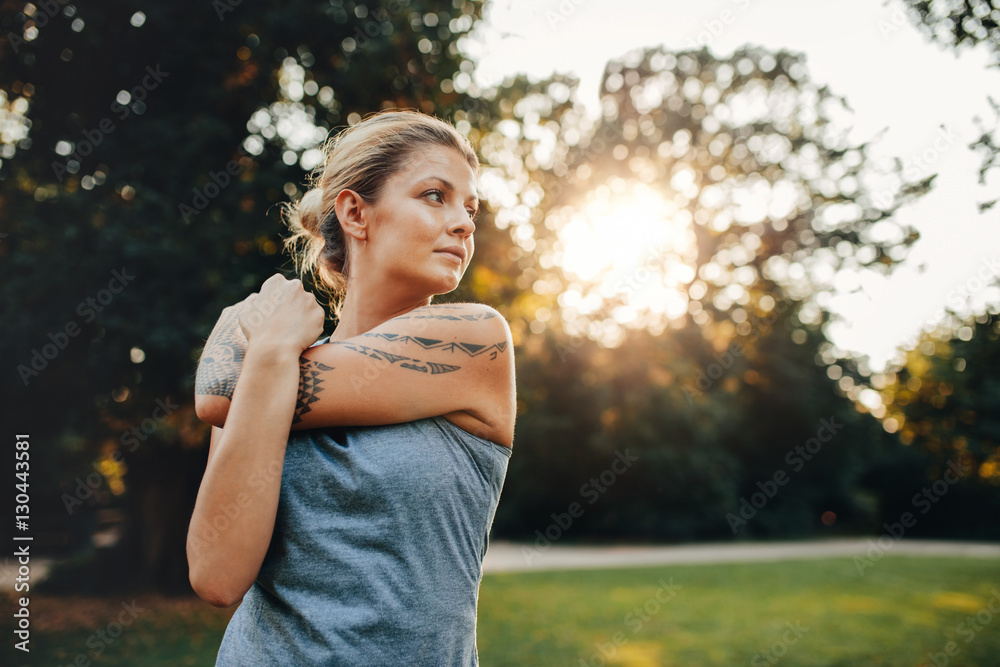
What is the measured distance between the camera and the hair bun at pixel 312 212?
204 centimetres

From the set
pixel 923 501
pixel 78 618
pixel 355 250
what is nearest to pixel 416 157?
→ pixel 355 250

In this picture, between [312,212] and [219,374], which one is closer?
[219,374]

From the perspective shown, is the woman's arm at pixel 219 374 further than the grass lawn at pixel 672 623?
No

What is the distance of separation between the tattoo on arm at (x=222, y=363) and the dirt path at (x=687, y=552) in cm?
1913

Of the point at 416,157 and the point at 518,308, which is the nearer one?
the point at 416,157

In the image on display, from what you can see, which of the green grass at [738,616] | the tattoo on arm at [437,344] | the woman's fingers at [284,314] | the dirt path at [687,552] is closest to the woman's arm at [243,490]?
the woman's fingers at [284,314]

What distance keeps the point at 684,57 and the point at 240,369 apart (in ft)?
37.6

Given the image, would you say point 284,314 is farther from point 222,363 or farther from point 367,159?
point 367,159

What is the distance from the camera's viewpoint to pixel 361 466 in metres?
1.37

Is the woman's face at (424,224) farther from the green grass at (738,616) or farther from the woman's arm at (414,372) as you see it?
the green grass at (738,616)

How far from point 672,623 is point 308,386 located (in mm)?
12582

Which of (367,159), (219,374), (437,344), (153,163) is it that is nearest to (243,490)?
(219,374)

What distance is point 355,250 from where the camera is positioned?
186 cm

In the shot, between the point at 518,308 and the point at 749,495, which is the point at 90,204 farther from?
the point at 749,495
